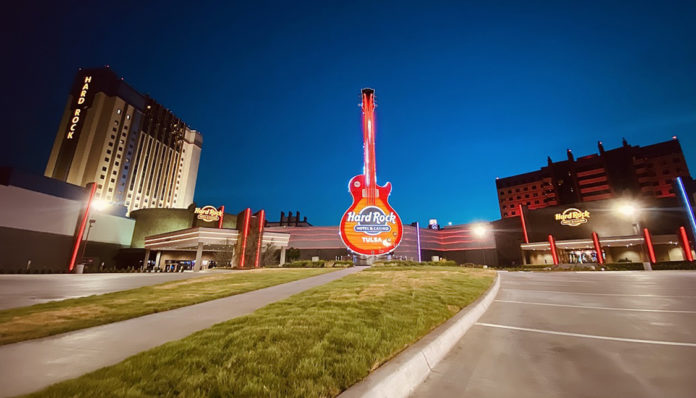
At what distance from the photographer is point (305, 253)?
234ft

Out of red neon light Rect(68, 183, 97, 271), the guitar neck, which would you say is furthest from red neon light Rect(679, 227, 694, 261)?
red neon light Rect(68, 183, 97, 271)

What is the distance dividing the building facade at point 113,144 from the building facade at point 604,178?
112 metres

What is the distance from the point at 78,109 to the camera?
83.4 meters

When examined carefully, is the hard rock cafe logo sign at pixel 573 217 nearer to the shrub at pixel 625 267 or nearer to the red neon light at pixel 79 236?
the shrub at pixel 625 267

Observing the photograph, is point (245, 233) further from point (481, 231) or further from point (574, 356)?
point (481, 231)

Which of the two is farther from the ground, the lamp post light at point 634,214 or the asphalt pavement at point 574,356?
the lamp post light at point 634,214

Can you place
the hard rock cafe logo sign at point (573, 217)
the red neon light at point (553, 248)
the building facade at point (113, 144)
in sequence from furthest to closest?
1. the building facade at point (113, 144)
2. the hard rock cafe logo sign at point (573, 217)
3. the red neon light at point (553, 248)

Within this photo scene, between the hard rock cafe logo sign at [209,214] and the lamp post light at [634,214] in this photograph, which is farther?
the hard rock cafe logo sign at [209,214]

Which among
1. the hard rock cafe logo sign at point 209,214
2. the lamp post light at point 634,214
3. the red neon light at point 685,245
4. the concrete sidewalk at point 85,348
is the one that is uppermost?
the hard rock cafe logo sign at point 209,214

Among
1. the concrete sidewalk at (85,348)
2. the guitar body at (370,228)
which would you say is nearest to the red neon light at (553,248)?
the guitar body at (370,228)

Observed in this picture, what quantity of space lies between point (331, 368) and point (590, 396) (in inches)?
104

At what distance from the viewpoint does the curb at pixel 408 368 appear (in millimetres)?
2594

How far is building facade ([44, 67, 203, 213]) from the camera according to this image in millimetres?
78688

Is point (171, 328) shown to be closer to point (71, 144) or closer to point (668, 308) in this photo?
point (668, 308)
